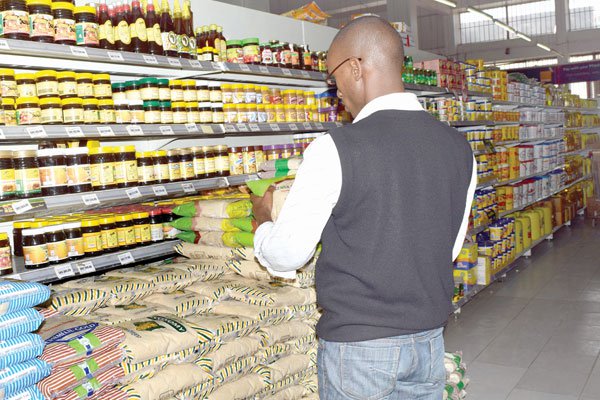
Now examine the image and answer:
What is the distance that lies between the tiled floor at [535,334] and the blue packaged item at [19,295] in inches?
115

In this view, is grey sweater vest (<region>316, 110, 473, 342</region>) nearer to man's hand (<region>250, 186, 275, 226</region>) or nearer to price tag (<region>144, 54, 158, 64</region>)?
man's hand (<region>250, 186, 275, 226</region>)

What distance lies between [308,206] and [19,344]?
1.13m

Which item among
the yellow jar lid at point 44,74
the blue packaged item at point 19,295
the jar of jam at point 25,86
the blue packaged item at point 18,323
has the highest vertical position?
the yellow jar lid at point 44,74

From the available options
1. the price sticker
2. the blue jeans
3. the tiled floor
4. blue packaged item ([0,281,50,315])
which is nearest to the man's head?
the blue jeans

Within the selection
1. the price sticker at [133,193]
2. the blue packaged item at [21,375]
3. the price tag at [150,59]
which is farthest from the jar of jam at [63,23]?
the blue packaged item at [21,375]

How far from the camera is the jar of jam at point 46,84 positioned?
2.71 m

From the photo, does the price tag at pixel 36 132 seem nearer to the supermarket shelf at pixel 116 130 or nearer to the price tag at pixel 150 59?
the supermarket shelf at pixel 116 130

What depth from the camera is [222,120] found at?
11.8 feet

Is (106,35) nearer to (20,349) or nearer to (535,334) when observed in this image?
(20,349)

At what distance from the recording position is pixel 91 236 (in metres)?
2.92

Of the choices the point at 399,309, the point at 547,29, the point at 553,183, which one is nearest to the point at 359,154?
the point at 399,309

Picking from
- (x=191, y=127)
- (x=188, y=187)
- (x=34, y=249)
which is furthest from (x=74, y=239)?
(x=191, y=127)

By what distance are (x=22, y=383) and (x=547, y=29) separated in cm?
2128

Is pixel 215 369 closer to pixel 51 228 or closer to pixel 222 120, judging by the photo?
pixel 51 228
